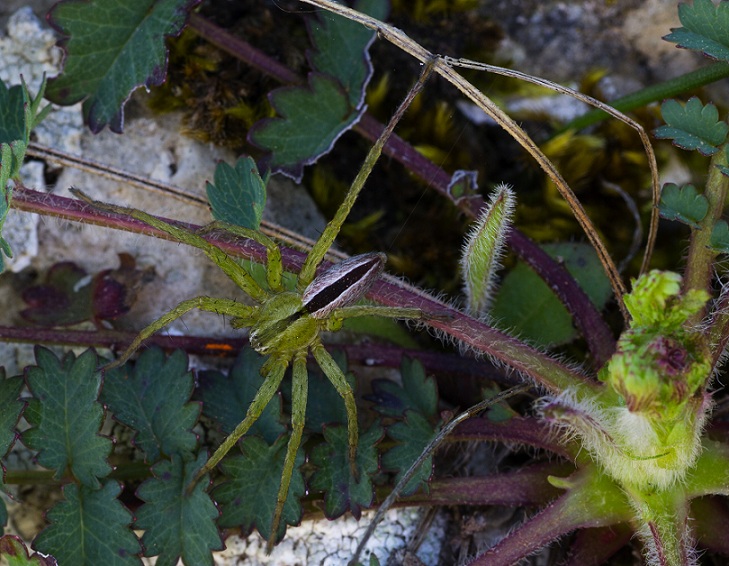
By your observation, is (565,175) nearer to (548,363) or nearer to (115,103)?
(548,363)

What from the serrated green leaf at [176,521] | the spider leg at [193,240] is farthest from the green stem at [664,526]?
the spider leg at [193,240]

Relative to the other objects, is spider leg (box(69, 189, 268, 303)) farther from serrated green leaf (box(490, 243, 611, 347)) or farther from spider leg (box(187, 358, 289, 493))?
serrated green leaf (box(490, 243, 611, 347))

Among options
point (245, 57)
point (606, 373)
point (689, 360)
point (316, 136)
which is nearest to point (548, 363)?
point (606, 373)

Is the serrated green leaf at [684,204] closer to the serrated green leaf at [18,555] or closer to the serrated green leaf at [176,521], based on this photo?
the serrated green leaf at [176,521]

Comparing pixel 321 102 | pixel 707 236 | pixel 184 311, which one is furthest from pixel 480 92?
pixel 184 311

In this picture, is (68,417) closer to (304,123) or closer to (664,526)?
(304,123)
